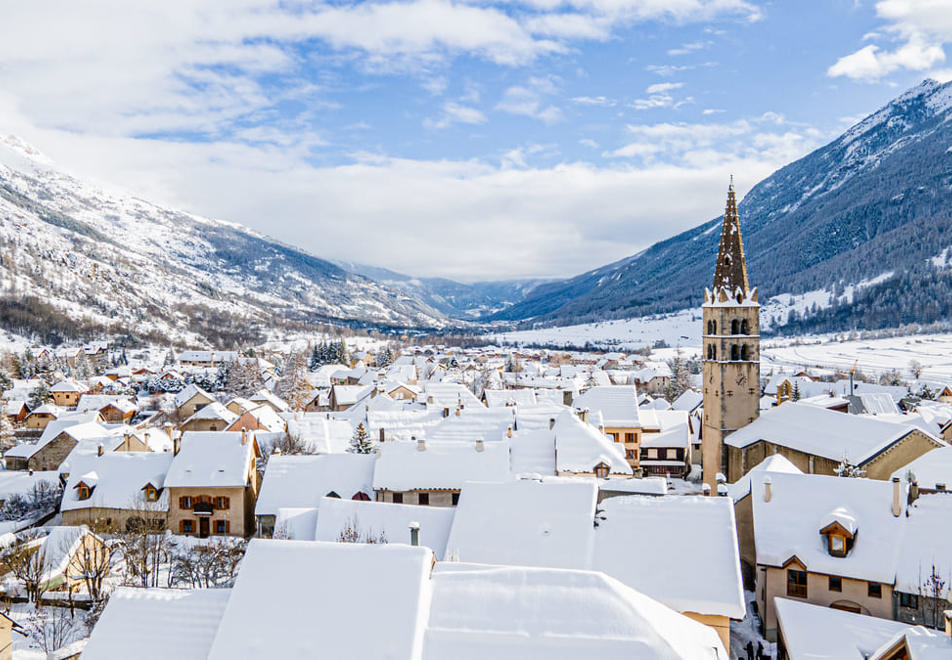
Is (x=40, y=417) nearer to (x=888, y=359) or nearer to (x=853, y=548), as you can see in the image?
(x=853, y=548)

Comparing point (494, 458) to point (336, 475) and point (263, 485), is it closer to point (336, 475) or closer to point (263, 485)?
point (336, 475)

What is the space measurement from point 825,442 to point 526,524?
25636 mm

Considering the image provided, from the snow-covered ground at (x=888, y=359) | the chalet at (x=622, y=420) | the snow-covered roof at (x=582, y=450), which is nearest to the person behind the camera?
the snow-covered roof at (x=582, y=450)

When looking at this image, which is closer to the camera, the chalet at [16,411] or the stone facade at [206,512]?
the stone facade at [206,512]


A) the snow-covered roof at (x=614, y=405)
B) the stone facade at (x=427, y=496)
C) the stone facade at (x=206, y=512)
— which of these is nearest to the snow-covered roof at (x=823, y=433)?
the snow-covered roof at (x=614, y=405)

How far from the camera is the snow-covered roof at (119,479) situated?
149 ft

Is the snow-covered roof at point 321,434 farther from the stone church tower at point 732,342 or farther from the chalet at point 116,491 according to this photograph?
the stone church tower at point 732,342

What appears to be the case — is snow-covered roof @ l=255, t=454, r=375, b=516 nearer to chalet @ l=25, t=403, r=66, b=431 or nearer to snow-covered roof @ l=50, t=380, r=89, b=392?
chalet @ l=25, t=403, r=66, b=431

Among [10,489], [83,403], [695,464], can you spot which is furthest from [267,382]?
[695,464]

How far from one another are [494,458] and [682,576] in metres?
19.2

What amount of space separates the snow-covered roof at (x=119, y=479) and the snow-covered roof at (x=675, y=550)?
32696 mm

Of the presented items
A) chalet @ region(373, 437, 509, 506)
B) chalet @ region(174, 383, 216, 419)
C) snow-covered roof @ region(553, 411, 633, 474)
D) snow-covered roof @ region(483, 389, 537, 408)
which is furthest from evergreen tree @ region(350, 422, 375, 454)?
chalet @ region(174, 383, 216, 419)

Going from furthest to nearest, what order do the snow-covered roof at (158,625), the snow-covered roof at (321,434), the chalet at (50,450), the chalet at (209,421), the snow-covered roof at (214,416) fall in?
the snow-covered roof at (214,416) → the chalet at (209,421) → the chalet at (50,450) → the snow-covered roof at (321,434) → the snow-covered roof at (158,625)

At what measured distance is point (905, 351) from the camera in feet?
601
